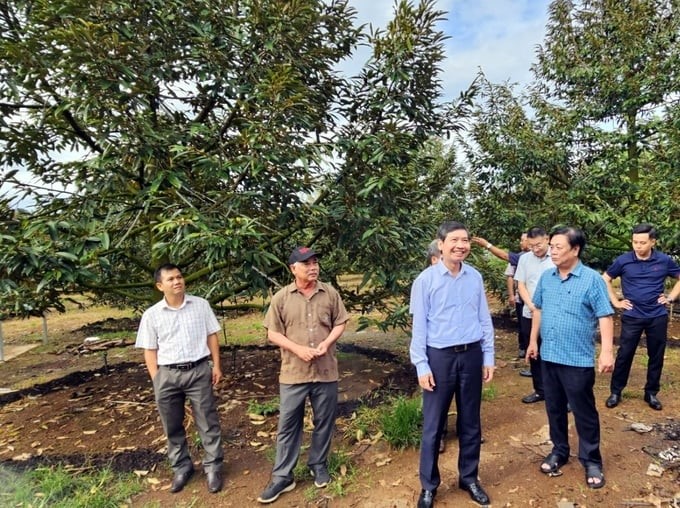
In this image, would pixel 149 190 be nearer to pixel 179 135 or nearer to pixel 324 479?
pixel 179 135

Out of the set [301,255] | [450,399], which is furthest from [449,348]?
[301,255]

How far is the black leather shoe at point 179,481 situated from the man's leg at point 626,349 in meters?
3.75

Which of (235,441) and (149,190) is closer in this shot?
(149,190)

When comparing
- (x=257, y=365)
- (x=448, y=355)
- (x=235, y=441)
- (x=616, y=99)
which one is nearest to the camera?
(x=448, y=355)

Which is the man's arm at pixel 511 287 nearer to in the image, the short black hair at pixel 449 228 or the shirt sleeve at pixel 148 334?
the short black hair at pixel 449 228

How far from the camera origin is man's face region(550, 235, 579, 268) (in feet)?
8.75

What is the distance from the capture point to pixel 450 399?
2568 millimetres

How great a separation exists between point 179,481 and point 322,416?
1.14m

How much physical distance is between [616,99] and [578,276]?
514 cm

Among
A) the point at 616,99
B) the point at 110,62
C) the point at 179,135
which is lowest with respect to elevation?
the point at 179,135

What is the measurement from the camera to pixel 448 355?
2508 mm

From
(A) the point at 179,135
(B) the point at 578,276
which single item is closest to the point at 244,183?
(A) the point at 179,135

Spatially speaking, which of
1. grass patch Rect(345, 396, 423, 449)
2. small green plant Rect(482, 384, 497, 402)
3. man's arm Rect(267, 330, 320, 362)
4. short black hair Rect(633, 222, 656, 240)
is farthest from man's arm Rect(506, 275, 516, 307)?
man's arm Rect(267, 330, 320, 362)

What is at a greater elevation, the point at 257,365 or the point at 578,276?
the point at 578,276
